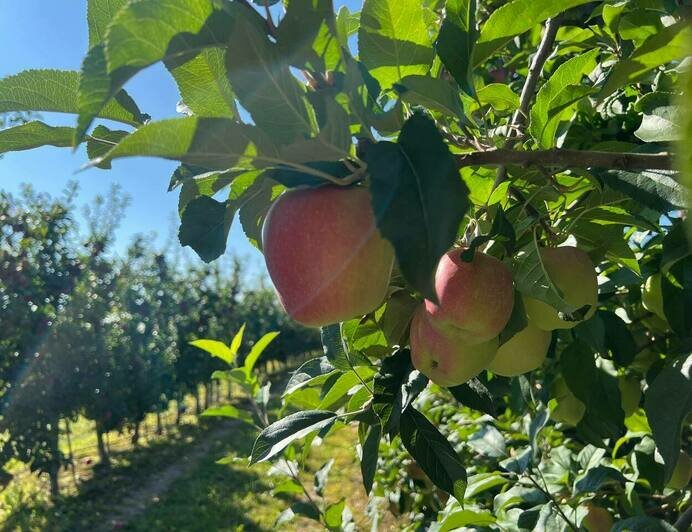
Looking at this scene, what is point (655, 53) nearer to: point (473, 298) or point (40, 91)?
point (473, 298)

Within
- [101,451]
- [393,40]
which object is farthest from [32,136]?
[101,451]

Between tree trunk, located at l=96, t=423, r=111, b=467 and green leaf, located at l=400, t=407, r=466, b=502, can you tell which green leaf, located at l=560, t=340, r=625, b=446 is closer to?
green leaf, located at l=400, t=407, r=466, b=502

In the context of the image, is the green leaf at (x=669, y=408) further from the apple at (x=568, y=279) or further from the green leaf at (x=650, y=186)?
the green leaf at (x=650, y=186)

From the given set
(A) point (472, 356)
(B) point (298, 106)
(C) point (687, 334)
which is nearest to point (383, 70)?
(B) point (298, 106)

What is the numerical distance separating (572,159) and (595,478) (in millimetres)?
917

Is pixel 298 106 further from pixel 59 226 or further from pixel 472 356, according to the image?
pixel 59 226

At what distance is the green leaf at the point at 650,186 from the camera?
26.9 inches

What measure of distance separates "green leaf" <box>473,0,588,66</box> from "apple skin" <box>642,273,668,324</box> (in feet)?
2.14

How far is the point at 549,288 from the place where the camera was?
68cm

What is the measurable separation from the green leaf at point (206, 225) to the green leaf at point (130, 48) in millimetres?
217

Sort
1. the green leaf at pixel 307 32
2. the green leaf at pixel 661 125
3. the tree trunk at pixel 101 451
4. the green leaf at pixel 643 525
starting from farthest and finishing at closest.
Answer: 1. the tree trunk at pixel 101 451
2. the green leaf at pixel 643 525
3. the green leaf at pixel 661 125
4. the green leaf at pixel 307 32

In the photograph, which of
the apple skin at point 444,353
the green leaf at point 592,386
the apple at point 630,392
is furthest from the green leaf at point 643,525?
the apple skin at point 444,353

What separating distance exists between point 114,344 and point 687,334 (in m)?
7.90

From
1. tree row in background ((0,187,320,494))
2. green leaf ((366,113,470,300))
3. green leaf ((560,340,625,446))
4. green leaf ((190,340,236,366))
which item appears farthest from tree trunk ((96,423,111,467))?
green leaf ((366,113,470,300))
